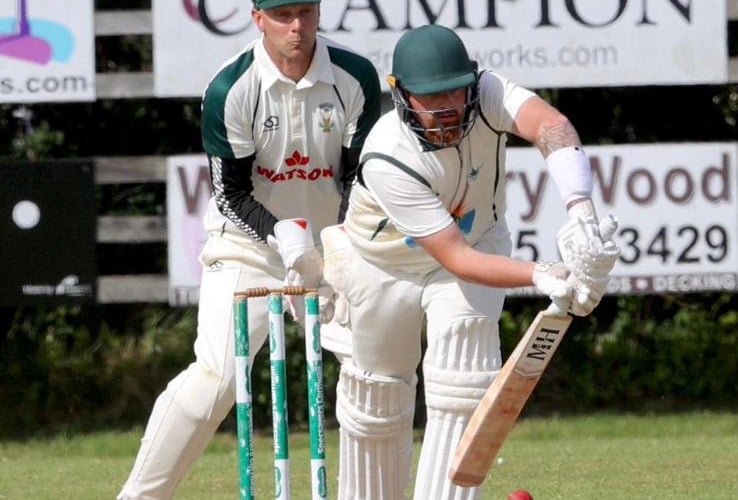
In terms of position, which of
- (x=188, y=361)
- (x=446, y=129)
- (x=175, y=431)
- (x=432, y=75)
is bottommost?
(x=188, y=361)

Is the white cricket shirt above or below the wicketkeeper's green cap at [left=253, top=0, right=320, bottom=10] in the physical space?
below

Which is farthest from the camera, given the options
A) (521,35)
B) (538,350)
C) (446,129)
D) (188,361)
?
(188,361)

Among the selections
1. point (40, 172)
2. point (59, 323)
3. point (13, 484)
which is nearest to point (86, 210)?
point (40, 172)

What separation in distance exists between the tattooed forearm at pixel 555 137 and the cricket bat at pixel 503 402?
0.47 metres

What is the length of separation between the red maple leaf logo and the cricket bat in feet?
4.27

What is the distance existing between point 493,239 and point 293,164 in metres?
0.90

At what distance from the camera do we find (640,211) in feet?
26.0

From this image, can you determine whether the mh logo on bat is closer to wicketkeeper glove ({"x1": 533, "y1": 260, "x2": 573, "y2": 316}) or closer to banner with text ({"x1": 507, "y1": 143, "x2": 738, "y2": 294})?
wicketkeeper glove ({"x1": 533, "y1": 260, "x2": 573, "y2": 316})

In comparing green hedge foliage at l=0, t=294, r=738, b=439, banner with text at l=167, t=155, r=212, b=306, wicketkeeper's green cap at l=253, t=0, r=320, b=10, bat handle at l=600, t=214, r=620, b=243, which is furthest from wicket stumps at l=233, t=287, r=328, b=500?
green hedge foliage at l=0, t=294, r=738, b=439

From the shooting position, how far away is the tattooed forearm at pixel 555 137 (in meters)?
4.38

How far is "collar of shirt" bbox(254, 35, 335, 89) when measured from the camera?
5.28 meters

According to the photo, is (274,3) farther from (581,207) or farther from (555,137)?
(581,207)

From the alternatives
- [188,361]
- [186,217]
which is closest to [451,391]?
[186,217]

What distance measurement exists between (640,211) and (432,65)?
146 inches
